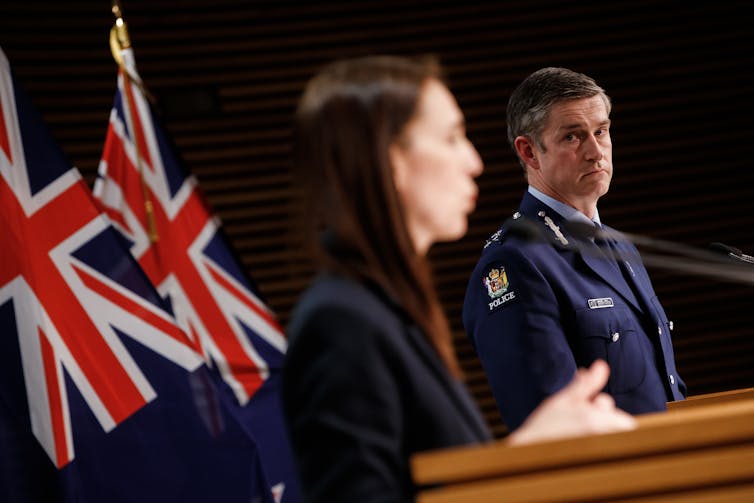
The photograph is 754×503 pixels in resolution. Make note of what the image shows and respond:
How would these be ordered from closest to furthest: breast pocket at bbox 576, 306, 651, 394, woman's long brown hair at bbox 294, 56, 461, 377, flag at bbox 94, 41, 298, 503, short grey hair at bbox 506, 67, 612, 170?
woman's long brown hair at bbox 294, 56, 461, 377 < breast pocket at bbox 576, 306, 651, 394 < short grey hair at bbox 506, 67, 612, 170 < flag at bbox 94, 41, 298, 503

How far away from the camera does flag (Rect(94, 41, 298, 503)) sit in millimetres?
3291

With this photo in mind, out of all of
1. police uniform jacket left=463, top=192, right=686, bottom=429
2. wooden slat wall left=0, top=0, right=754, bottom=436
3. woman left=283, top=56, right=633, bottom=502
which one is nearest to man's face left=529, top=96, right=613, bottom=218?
police uniform jacket left=463, top=192, right=686, bottom=429

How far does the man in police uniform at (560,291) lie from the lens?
7.23ft

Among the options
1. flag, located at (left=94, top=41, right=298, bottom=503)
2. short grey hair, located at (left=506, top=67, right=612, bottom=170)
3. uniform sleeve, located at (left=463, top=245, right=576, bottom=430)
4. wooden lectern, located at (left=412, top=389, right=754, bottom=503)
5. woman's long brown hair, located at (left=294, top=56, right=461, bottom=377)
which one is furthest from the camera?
flag, located at (left=94, top=41, right=298, bottom=503)

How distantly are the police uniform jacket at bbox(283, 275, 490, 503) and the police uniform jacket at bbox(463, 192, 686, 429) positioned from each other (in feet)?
3.29

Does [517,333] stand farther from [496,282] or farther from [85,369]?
[85,369]

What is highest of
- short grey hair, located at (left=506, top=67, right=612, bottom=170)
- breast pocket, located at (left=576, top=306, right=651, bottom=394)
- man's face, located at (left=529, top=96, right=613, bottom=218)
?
short grey hair, located at (left=506, top=67, right=612, bottom=170)

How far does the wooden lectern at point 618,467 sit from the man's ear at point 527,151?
1571 mm

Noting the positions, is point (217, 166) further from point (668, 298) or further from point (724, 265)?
point (724, 265)

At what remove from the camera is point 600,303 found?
235 centimetres

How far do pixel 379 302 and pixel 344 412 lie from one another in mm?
175

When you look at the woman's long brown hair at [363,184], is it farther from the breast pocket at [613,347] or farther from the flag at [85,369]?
the flag at [85,369]

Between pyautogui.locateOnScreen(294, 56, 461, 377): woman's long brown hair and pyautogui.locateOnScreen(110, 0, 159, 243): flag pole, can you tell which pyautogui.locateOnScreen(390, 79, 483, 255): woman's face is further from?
pyautogui.locateOnScreen(110, 0, 159, 243): flag pole

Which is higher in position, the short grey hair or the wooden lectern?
the short grey hair
